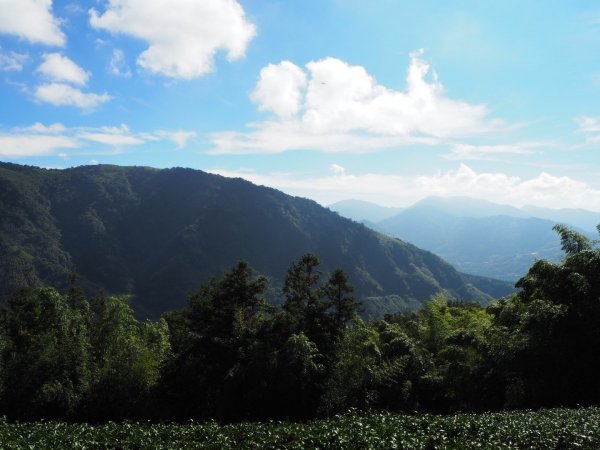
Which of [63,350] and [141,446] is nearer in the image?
A: [141,446]

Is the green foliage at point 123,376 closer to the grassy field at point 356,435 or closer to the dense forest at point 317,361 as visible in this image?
the dense forest at point 317,361

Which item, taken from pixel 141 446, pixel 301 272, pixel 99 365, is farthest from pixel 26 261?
pixel 141 446

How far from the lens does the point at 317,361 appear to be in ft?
86.7

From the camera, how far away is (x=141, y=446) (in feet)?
38.6

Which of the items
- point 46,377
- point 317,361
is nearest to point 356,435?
point 317,361

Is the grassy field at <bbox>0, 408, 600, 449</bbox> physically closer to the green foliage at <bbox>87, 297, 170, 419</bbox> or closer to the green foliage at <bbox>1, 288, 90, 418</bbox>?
the green foliage at <bbox>1, 288, 90, 418</bbox>

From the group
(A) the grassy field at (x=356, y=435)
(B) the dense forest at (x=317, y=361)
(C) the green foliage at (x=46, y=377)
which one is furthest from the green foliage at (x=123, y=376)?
(A) the grassy field at (x=356, y=435)

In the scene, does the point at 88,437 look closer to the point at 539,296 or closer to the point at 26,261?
the point at 539,296

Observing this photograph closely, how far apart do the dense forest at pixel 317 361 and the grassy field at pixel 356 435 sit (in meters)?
8.56

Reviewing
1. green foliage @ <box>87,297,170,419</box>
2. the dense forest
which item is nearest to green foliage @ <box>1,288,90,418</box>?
the dense forest

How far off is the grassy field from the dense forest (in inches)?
337

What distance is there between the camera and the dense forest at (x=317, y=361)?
2178 centimetres

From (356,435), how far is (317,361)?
606 inches

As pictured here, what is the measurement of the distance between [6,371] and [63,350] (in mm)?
3478
